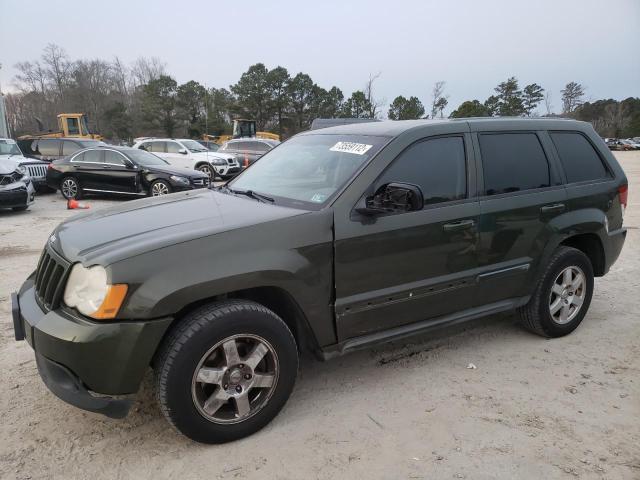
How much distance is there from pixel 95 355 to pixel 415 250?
6.32 ft

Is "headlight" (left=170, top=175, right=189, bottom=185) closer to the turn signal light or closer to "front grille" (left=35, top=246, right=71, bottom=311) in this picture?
"front grille" (left=35, top=246, right=71, bottom=311)

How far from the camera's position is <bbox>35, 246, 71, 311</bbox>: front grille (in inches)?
97.0

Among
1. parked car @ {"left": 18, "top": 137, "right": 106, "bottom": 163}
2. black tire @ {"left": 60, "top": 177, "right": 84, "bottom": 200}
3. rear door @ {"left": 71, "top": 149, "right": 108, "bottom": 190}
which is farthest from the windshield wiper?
parked car @ {"left": 18, "top": 137, "right": 106, "bottom": 163}

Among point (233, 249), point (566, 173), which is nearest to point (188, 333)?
point (233, 249)

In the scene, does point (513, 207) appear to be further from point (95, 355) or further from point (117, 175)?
point (117, 175)

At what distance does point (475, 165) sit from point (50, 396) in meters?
3.31

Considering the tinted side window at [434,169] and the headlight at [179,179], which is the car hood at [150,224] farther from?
the headlight at [179,179]

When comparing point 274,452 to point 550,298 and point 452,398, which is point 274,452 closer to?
point 452,398

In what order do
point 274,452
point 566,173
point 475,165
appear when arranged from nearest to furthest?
1. point 274,452
2. point 475,165
3. point 566,173

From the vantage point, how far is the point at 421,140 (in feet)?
10.5

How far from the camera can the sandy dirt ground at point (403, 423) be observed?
244 centimetres

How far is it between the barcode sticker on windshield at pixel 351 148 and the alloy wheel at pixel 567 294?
6.58ft

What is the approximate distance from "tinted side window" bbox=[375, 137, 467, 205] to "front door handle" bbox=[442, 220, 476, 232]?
177 millimetres

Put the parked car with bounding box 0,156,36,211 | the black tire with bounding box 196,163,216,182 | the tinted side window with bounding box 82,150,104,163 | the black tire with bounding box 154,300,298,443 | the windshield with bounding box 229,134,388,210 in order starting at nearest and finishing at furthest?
the black tire with bounding box 154,300,298,443 < the windshield with bounding box 229,134,388,210 < the parked car with bounding box 0,156,36,211 < the tinted side window with bounding box 82,150,104,163 < the black tire with bounding box 196,163,216,182
